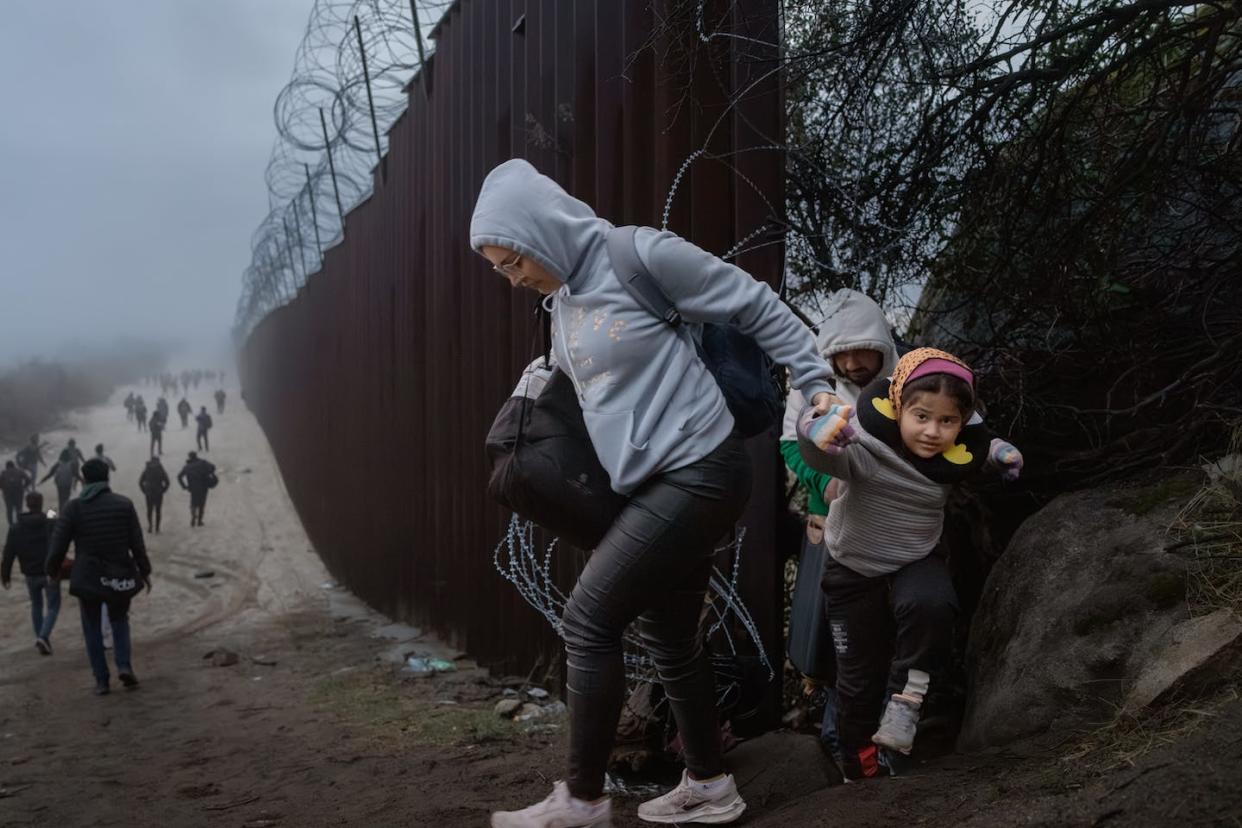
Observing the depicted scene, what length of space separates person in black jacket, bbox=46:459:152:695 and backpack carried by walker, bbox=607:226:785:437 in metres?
6.18

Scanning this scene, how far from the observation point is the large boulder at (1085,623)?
261 cm

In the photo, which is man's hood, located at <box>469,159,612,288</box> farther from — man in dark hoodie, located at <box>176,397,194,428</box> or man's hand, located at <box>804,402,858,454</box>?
man in dark hoodie, located at <box>176,397,194,428</box>

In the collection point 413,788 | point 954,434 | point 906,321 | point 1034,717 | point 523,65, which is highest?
point 523,65

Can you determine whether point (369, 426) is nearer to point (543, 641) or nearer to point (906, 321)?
point (543, 641)

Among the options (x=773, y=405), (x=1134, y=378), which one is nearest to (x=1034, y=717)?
(x=773, y=405)

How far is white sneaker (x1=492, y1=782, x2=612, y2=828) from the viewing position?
264cm

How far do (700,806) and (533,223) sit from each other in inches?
62.0

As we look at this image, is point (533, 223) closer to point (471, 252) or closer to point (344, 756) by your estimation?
point (344, 756)

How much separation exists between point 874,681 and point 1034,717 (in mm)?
425

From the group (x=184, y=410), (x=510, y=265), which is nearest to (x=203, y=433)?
(x=184, y=410)

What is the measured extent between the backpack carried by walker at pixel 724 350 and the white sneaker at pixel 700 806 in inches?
37.0

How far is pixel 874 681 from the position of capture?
304 cm

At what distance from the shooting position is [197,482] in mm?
18875

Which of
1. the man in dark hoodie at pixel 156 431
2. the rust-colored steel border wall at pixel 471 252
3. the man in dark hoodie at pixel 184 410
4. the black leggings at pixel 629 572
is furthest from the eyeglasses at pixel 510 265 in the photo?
the man in dark hoodie at pixel 184 410
